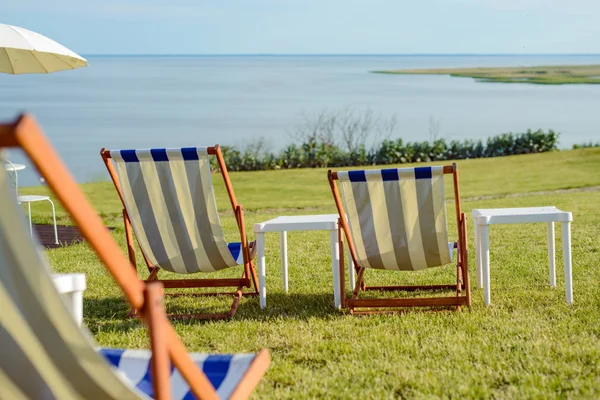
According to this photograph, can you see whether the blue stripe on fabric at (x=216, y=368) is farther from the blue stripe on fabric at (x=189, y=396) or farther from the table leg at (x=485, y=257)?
the table leg at (x=485, y=257)

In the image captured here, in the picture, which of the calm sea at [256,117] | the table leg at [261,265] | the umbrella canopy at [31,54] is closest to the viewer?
the table leg at [261,265]

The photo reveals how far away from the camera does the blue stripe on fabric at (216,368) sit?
244 centimetres

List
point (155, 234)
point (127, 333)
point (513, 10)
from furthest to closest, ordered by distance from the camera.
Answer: point (513, 10)
point (155, 234)
point (127, 333)

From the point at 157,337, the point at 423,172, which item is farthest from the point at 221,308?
the point at 157,337

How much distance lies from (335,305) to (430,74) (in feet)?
371

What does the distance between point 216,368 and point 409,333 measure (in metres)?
1.84

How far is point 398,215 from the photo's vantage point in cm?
445

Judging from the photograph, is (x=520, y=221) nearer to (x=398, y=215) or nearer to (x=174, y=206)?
(x=398, y=215)

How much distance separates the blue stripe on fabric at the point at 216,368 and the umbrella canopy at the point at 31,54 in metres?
4.47

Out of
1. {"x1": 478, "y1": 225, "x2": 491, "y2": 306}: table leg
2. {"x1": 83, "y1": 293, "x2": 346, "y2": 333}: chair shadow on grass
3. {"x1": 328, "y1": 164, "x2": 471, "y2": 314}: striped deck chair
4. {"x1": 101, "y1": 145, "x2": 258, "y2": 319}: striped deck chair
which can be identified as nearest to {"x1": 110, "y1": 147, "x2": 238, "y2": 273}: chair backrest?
{"x1": 101, "y1": 145, "x2": 258, "y2": 319}: striped deck chair

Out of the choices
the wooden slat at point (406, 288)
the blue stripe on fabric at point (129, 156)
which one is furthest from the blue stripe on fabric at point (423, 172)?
the blue stripe on fabric at point (129, 156)

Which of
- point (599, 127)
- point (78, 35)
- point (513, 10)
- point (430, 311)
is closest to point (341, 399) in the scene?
point (430, 311)

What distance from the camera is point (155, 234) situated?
4707mm

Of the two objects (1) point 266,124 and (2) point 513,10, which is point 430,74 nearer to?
(2) point 513,10
